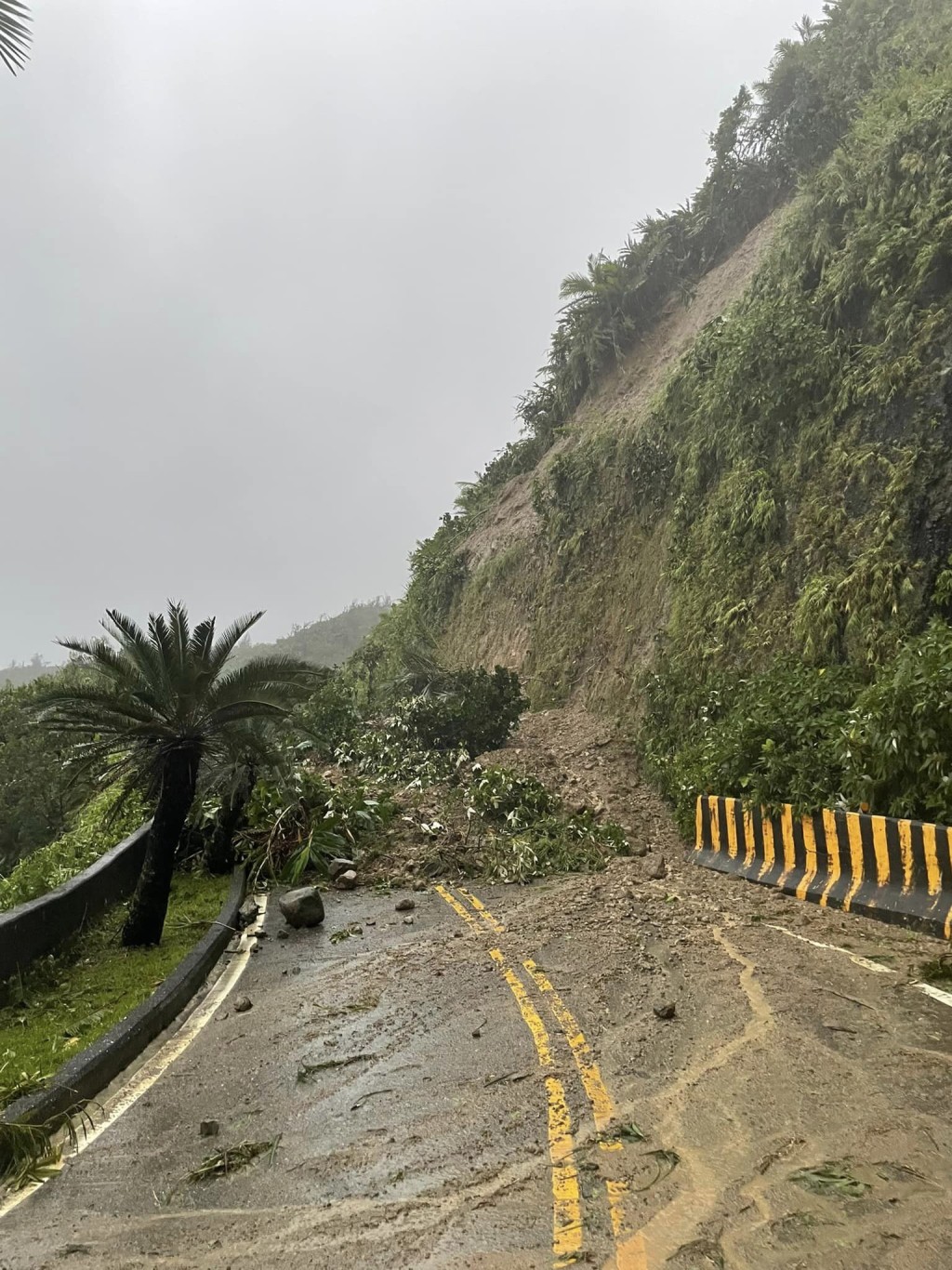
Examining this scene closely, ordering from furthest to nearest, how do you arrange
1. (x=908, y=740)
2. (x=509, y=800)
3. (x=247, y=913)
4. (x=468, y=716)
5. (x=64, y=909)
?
(x=468, y=716)
(x=509, y=800)
(x=247, y=913)
(x=64, y=909)
(x=908, y=740)

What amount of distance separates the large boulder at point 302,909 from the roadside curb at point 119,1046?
86 centimetres

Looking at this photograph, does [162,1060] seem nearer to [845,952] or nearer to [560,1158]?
[560,1158]

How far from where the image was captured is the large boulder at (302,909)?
906cm

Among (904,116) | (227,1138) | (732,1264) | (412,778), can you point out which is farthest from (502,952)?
(904,116)

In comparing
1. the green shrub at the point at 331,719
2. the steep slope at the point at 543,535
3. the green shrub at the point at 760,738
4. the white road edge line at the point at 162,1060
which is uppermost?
the steep slope at the point at 543,535

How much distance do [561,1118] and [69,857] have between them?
Result: 12.4 m

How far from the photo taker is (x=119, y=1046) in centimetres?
570

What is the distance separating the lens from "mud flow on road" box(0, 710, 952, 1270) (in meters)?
3.29

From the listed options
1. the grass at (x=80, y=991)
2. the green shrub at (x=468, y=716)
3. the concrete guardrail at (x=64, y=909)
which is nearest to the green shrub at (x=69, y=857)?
the concrete guardrail at (x=64, y=909)

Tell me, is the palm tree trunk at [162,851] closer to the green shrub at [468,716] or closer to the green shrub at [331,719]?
the green shrub at [468,716]

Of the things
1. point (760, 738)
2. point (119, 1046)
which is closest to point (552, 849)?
point (760, 738)

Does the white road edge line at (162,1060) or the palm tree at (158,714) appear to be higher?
the palm tree at (158,714)

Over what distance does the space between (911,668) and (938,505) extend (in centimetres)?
434

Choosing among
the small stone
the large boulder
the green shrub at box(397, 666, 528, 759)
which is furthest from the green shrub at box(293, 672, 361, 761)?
the large boulder
